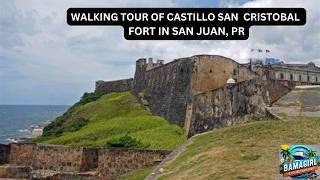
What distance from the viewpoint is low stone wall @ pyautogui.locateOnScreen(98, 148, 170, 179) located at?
22.4m

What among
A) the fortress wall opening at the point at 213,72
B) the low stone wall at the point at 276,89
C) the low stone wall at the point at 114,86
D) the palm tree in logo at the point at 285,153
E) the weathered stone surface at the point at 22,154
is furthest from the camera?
the low stone wall at the point at 114,86

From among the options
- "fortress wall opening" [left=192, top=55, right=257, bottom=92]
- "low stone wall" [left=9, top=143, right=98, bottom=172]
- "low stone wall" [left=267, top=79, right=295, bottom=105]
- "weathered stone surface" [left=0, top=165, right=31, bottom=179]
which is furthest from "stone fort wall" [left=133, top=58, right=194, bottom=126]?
"weathered stone surface" [left=0, top=165, right=31, bottom=179]

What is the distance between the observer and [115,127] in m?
33.1

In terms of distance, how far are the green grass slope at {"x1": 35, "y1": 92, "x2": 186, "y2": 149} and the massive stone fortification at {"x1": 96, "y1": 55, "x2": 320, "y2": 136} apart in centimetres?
102

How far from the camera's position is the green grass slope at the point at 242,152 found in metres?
11.8

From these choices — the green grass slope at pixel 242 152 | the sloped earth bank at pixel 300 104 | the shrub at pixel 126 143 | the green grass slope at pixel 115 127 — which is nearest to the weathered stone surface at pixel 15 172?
the green grass slope at pixel 115 127

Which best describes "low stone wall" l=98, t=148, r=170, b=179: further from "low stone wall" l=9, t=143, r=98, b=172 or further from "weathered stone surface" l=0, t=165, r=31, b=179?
"weathered stone surface" l=0, t=165, r=31, b=179

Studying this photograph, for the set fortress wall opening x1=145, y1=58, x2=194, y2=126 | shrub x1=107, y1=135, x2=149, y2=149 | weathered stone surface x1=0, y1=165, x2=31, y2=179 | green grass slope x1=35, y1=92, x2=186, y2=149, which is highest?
fortress wall opening x1=145, y1=58, x2=194, y2=126

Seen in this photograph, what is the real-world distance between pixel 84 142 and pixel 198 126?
8.75 metres

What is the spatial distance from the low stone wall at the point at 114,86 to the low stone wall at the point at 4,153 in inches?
988

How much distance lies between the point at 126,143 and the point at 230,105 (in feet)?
21.9

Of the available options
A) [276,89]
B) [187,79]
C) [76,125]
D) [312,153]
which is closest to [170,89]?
[187,79]

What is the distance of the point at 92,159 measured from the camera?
997 inches

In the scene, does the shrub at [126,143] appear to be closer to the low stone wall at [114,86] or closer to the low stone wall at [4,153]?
the low stone wall at [4,153]
